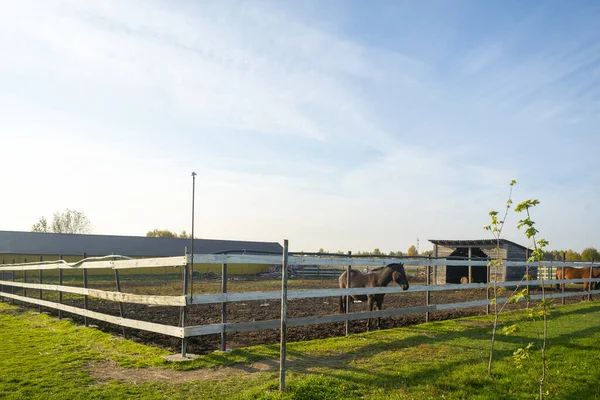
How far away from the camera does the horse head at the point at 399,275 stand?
9920 millimetres

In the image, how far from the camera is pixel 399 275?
10.1m

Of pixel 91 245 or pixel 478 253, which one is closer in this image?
pixel 478 253

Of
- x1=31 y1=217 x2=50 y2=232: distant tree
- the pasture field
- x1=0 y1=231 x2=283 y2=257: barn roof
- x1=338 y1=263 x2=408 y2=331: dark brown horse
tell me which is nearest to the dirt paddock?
x1=338 y1=263 x2=408 y2=331: dark brown horse

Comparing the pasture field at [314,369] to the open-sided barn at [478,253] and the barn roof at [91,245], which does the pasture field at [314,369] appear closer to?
the open-sided barn at [478,253]

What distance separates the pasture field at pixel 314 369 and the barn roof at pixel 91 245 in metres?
32.9

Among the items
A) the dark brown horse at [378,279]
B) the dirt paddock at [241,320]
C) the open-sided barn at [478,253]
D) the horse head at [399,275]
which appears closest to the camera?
the dirt paddock at [241,320]

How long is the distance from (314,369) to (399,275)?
4.85m

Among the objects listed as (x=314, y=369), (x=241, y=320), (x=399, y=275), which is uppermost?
(x=399, y=275)

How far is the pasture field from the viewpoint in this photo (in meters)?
4.94

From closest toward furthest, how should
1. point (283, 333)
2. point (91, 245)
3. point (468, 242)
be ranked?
1. point (283, 333)
2. point (468, 242)
3. point (91, 245)

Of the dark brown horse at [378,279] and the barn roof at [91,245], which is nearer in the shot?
the dark brown horse at [378,279]

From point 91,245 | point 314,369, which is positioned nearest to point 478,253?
point 314,369

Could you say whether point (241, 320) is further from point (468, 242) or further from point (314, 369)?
point (468, 242)

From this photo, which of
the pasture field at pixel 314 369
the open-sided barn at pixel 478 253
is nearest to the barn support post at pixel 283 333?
the pasture field at pixel 314 369
